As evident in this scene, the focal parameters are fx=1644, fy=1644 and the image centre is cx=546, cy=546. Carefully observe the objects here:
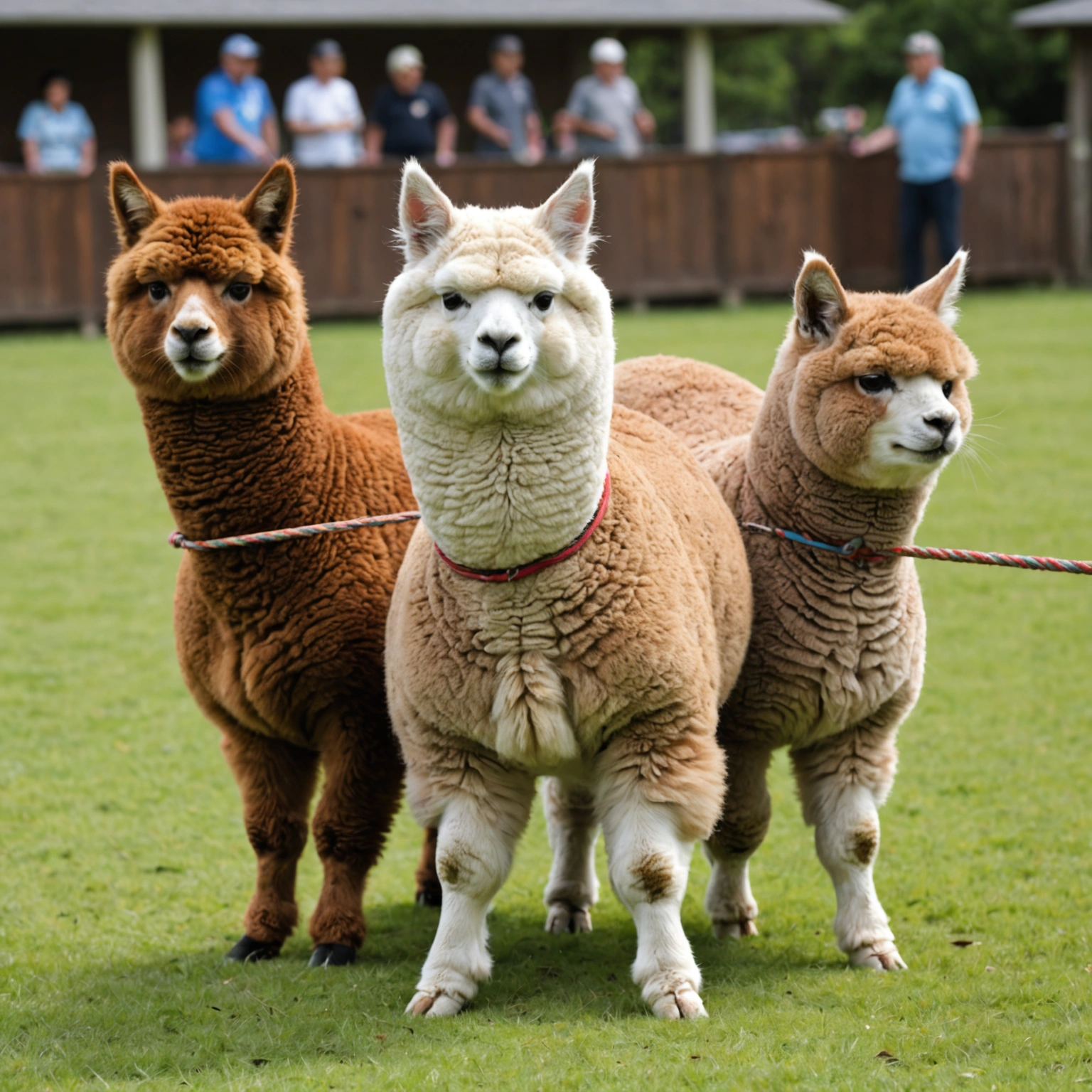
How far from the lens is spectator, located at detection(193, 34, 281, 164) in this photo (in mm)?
16109

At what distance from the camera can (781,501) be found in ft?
16.1

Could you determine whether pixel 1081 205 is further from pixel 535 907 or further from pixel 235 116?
pixel 535 907

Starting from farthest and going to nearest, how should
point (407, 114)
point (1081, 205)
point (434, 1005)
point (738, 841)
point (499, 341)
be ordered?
point (1081, 205), point (407, 114), point (738, 841), point (434, 1005), point (499, 341)

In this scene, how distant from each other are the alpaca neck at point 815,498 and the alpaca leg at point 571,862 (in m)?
1.22

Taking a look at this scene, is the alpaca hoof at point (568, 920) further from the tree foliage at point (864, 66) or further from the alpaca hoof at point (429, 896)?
the tree foliage at point (864, 66)

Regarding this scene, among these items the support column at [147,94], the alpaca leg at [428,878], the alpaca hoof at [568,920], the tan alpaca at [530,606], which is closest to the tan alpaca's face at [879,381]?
the tan alpaca at [530,606]

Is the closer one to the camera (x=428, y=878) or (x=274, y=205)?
(x=274, y=205)

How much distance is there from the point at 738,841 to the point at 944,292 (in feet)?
5.77

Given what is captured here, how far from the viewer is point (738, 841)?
16.6 ft

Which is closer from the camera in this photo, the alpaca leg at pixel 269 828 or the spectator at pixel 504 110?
the alpaca leg at pixel 269 828

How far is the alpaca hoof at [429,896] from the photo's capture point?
577 cm

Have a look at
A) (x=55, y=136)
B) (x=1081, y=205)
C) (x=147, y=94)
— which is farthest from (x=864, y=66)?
(x=55, y=136)

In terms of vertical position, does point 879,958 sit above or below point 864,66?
below

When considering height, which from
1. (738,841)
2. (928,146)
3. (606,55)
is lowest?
(738,841)
